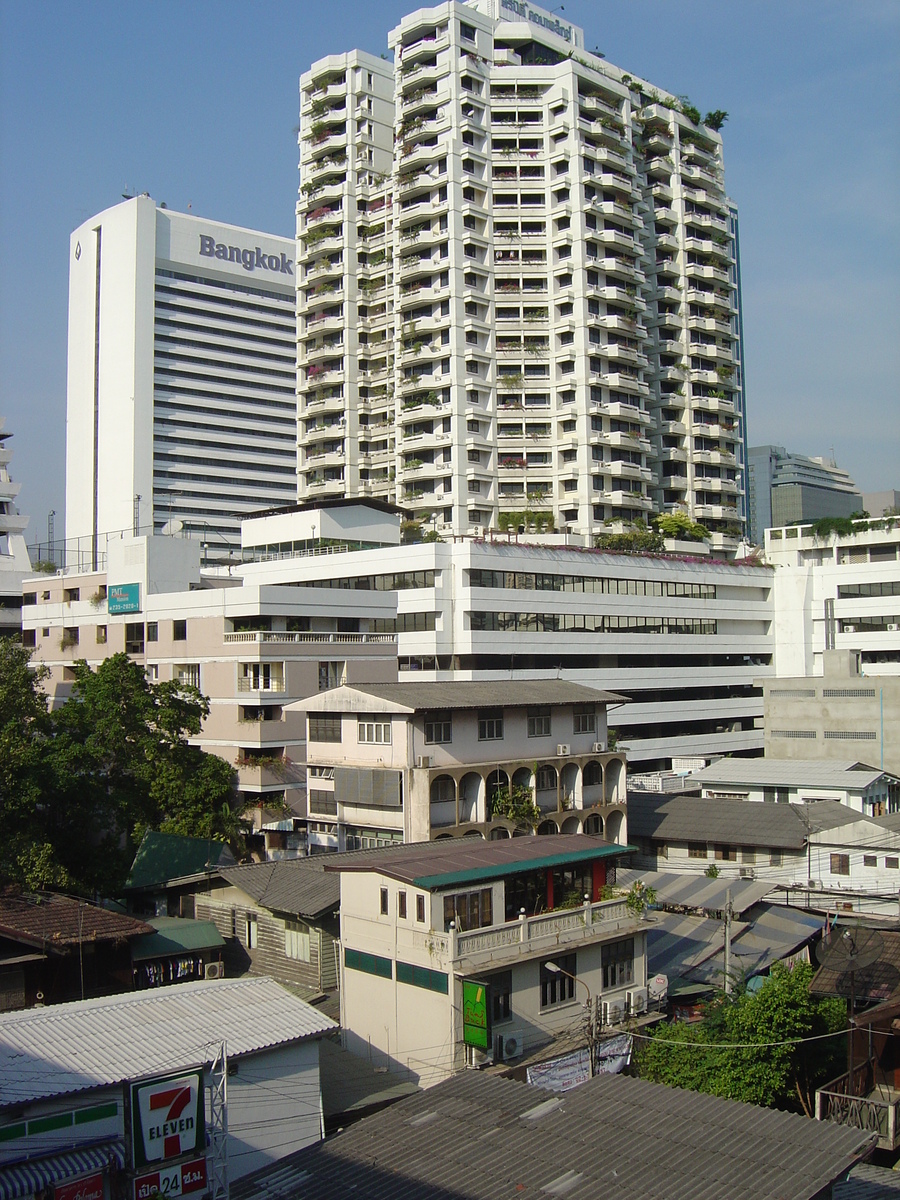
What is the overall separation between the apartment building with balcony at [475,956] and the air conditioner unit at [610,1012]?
0.15 ft

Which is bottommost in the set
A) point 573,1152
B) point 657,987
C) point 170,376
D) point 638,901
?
point 657,987

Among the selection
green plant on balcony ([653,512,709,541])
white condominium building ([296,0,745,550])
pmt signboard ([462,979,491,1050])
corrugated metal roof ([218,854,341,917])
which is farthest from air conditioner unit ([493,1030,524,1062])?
green plant on balcony ([653,512,709,541])

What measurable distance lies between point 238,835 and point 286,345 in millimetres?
110669

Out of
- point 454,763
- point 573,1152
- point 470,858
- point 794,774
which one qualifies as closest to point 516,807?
point 454,763

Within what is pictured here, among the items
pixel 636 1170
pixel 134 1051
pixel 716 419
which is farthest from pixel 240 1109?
pixel 716 419

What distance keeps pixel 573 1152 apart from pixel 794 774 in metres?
42.3

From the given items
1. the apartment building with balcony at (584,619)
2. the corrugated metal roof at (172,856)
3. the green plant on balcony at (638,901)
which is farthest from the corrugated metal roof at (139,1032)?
the apartment building with balcony at (584,619)

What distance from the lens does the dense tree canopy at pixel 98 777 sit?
33875 mm

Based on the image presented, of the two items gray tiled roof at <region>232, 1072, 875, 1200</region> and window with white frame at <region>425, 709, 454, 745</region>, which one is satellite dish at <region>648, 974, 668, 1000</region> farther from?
window with white frame at <region>425, 709, 454, 745</region>

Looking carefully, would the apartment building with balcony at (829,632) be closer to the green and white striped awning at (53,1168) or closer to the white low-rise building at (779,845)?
the white low-rise building at (779,845)

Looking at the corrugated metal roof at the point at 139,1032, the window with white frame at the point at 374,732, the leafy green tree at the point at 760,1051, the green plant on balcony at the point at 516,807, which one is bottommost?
the leafy green tree at the point at 760,1051

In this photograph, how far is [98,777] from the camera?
133 ft

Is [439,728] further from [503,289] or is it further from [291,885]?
[503,289]

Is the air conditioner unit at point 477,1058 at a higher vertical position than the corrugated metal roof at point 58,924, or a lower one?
lower
